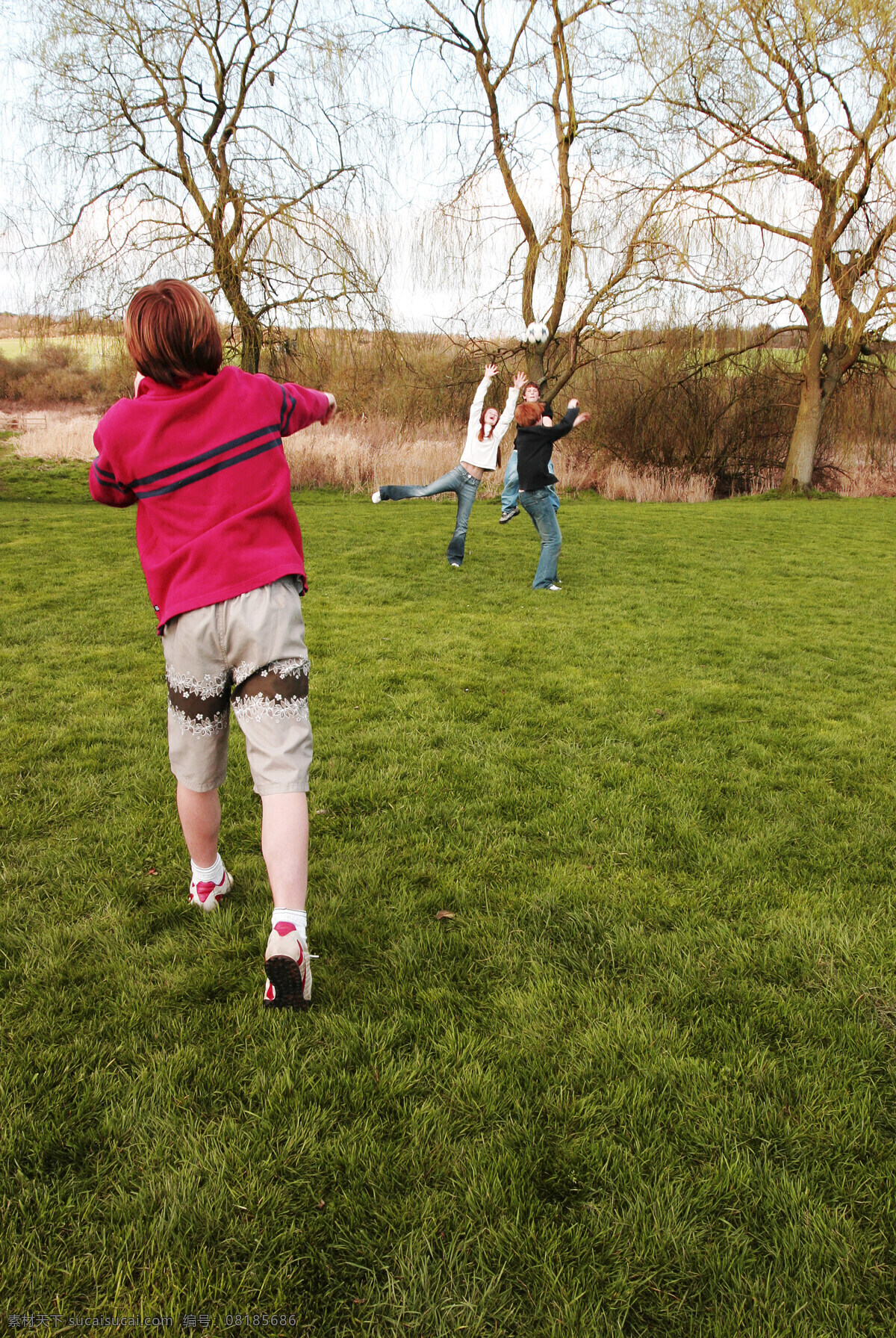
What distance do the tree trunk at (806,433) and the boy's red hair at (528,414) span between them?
1579 cm

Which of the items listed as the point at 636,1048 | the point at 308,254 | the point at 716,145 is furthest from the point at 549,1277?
the point at 716,145

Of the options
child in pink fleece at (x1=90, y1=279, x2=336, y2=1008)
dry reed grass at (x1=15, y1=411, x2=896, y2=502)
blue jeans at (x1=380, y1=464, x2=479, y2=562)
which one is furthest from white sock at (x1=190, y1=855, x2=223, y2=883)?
dry reed grass at (x1=15, y1=411, x2=896, y2=502)

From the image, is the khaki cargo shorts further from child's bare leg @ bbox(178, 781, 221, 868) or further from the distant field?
the distant field

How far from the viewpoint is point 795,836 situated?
3184mm

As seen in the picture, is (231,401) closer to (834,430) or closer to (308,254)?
(308,254)

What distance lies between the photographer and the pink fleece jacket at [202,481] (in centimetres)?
196

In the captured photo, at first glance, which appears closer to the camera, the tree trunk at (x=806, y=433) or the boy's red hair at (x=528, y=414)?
the boy's red hair at (x=528, y=414)

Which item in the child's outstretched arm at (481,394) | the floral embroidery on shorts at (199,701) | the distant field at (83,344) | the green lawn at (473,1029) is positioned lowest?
the green lawn at (473,1029)

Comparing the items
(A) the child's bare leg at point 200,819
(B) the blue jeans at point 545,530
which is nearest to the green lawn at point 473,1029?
(A) the child's bare leg at point 200,819

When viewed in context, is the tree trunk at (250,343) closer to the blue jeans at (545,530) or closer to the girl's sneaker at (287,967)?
the blue jeans at (545,530)

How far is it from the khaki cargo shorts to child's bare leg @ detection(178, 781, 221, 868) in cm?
28

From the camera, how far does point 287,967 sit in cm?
199

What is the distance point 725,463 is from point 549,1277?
962 inches

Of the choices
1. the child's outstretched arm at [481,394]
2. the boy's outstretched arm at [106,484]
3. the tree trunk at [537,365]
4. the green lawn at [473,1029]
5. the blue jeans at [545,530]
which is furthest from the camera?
the tree trunk at [537,365]
